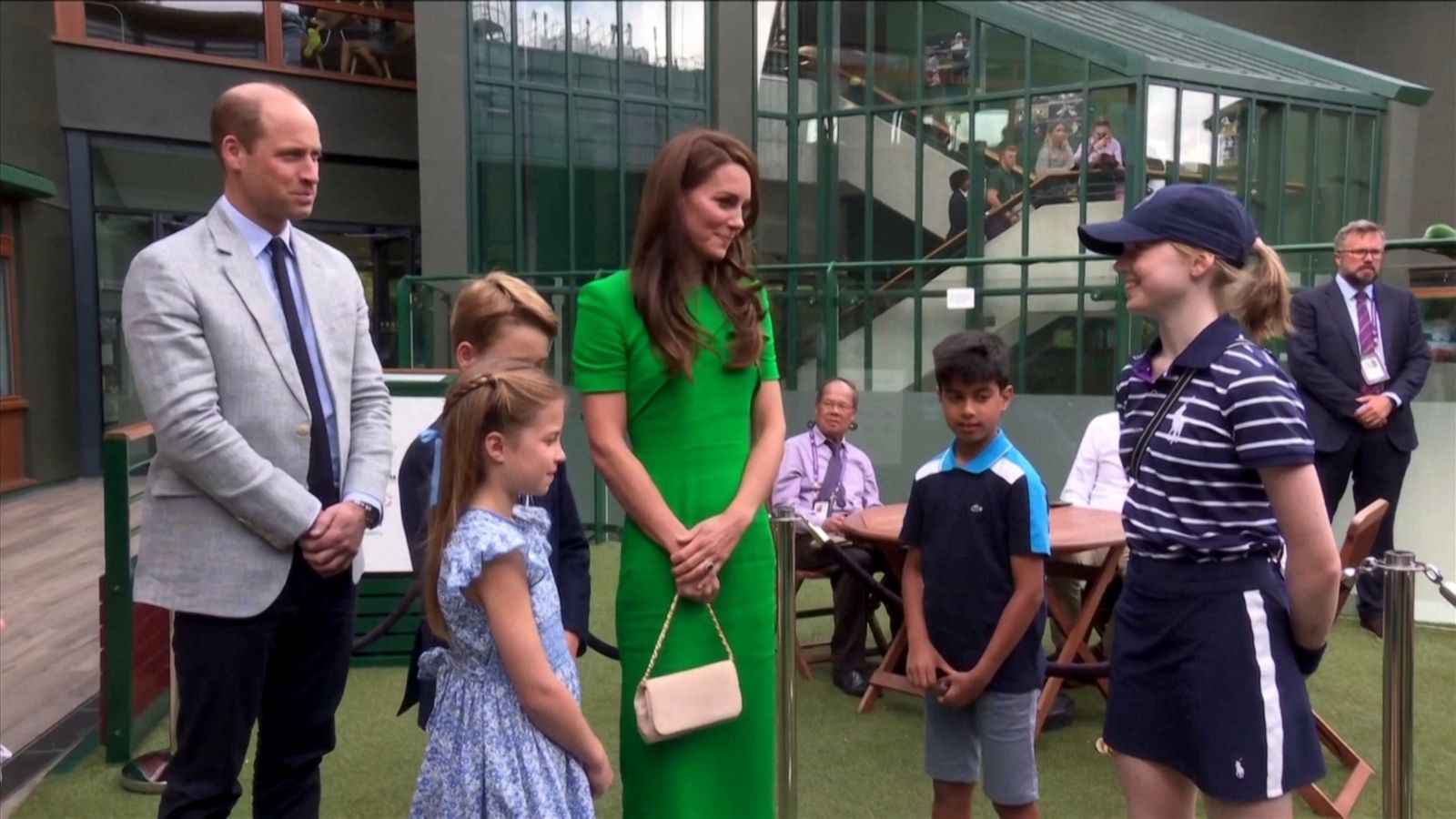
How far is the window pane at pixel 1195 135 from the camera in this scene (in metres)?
11.8

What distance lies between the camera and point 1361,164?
43.0ft

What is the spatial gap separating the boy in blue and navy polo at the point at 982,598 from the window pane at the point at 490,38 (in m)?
12.0

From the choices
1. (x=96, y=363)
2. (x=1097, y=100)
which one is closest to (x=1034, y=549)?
(x=1097, y=100)

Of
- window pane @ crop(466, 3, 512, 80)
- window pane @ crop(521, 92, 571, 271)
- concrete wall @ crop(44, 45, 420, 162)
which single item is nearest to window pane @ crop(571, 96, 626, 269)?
window pane @ crop(521, 92, 571, 271)

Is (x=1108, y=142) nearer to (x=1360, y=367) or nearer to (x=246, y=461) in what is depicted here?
(x=1360, y=367)

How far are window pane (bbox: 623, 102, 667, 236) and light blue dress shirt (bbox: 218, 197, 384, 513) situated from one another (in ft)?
39.2

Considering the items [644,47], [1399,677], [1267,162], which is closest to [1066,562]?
[1399,677]

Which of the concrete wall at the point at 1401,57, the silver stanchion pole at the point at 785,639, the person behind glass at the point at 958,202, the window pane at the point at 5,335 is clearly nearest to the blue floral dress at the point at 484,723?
the silver stanchion pole at the point at 785,639

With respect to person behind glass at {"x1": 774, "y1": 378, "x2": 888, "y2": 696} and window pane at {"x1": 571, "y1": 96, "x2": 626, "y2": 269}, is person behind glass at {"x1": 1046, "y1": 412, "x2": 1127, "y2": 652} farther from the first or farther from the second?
window pane at {"x1": 571, "y1": 96, "x2": 626, "y2": 269}

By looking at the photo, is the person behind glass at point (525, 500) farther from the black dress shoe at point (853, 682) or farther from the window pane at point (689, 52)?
the window pane at point (689, 52)

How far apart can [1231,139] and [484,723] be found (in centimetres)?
1205

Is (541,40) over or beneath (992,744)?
over

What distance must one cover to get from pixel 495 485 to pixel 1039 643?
5.14 feet

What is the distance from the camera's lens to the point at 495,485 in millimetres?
2152
